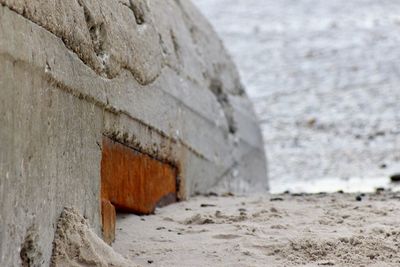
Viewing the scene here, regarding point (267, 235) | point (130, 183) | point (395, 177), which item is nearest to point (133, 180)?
point (130, 183)

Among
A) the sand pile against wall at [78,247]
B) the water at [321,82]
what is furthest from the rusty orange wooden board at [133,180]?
the water at [321,82]

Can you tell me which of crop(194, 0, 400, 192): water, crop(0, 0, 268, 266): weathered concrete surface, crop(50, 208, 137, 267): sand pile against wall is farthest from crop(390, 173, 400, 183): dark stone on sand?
crop(50, 208, 137, 267): sand pile against wall

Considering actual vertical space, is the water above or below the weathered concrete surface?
above

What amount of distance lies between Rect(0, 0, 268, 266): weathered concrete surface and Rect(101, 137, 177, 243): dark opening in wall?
4cm

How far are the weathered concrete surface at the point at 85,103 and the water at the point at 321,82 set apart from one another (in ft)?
5.10

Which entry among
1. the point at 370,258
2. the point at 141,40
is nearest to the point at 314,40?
the point at 141,40

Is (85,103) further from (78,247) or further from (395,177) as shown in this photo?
(395,177)

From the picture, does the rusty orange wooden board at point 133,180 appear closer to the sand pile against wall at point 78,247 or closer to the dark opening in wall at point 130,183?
the dark opening in wall at point 130,183

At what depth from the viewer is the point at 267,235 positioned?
6.63ft

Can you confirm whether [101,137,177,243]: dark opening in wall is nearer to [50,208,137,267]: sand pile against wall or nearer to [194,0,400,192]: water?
[50,208,137,267]: sand pile against wall

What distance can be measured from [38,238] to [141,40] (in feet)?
3.24

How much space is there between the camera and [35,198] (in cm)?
152

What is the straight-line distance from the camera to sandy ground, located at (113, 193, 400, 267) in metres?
1.82

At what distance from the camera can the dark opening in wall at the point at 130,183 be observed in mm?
1997
